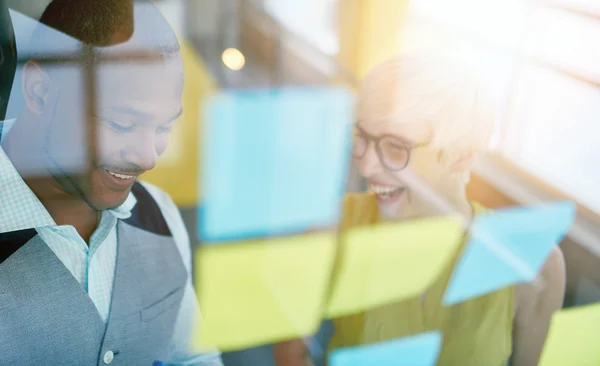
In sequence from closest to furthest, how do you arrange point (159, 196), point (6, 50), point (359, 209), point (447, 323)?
point (6, 50), point (159, 196), point (359, 209), point (447, 323)

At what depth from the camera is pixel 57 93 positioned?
827 millimetres

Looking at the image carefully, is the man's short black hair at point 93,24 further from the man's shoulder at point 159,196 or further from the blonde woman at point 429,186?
the blonde woman at point 429,186

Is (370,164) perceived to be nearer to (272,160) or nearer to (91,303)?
(272,160)

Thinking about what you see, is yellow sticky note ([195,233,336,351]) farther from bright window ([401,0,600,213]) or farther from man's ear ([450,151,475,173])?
bright window ([401,0,600,213])

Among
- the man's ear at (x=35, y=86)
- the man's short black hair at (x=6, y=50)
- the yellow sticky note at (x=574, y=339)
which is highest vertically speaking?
the man's short black hair at (x=6, y=50)

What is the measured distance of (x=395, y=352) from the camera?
1.14 metres

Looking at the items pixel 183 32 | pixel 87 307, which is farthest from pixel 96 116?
pixel 87 307

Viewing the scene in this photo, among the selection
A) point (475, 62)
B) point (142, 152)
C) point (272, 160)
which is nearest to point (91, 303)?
point (142, 152)

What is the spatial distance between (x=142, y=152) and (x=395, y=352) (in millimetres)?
624

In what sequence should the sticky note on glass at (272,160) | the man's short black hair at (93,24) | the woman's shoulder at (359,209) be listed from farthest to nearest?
the woman's shoulder at (359,209) < the sticky note on glass at (272,160) < the man's short black hair at (93,24)

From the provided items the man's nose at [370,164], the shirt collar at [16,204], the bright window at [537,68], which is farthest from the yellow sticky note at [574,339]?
the shirt collar at [16,204]

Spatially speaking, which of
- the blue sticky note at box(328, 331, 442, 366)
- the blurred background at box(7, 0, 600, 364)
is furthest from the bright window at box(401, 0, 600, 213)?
the blue sticky note at box(328, 331, 442, 366)

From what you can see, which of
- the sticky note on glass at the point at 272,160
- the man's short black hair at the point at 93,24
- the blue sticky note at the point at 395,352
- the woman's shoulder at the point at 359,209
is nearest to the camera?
the man's short black hair at the point at 93,24

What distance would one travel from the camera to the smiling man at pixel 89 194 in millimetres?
826
